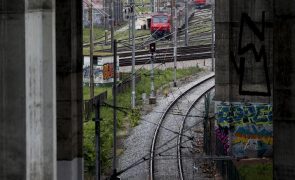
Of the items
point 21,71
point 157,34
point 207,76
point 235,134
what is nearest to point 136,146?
point 235,134

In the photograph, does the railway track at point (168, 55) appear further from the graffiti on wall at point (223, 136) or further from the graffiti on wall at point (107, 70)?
the graffiti on wall at point (223, 136)

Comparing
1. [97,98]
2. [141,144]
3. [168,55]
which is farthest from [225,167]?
[168,55]

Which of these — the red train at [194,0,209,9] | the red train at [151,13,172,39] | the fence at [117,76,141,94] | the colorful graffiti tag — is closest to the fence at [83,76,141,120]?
the fence at [117,76,141,94]

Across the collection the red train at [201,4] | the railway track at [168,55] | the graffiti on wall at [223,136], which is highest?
the red train at [201,4]

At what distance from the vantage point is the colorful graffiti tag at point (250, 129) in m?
26.3

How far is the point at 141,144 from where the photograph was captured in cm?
3048

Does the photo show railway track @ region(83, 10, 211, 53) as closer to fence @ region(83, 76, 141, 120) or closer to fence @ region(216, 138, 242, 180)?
fence @ region(83, 76, 141, 120)

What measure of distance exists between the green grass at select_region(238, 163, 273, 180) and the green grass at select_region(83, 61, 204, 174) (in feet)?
17.7

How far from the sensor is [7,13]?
47.8 feet

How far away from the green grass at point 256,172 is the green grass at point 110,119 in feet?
17.7

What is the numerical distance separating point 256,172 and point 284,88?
9940 mm

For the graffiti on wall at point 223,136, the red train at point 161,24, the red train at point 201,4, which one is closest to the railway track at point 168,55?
the red train at point 161,24

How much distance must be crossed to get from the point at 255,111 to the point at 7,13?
1372 cm

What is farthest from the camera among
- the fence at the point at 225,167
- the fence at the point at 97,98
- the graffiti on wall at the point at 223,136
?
the fence at the point at 97,98
